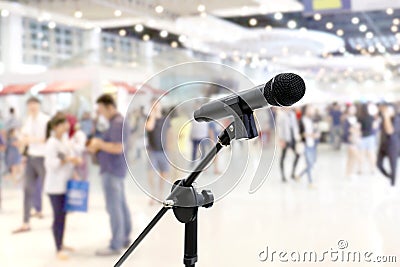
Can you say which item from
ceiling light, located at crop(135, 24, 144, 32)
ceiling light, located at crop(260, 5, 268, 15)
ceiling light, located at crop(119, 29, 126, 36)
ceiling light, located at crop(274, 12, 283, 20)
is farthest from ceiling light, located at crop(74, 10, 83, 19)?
ceiling light, located at crop(274, 12, 283, 20)

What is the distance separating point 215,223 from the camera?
452cm

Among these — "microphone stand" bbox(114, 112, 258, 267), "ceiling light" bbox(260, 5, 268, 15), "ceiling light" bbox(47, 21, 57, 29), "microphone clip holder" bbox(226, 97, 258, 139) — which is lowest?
"microphone stand" bbox(114, 112, 258, 267)

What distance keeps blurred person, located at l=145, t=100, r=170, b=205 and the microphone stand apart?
4cm

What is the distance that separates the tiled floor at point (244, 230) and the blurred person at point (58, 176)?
0.18 metres

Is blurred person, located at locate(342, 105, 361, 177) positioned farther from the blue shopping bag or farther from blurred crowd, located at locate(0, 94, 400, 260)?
the blue shopping bag

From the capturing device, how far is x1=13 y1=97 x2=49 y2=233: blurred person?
13.8 ft

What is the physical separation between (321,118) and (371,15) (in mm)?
3025

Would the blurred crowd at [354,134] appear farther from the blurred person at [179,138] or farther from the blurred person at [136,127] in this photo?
the blurred person at [179,138]

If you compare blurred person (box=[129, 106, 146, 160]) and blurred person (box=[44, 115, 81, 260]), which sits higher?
blurred person (box=[129, 106, 146, 160])

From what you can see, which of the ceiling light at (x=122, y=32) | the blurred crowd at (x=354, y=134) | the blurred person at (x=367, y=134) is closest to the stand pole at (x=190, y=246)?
the blurred crowd at (x=354, y=134)

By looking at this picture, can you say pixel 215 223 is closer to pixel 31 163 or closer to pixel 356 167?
pixel 31 163

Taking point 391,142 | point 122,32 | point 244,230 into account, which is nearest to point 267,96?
point 244,230

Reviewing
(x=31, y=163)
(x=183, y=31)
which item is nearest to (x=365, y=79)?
(x=183, y=31)

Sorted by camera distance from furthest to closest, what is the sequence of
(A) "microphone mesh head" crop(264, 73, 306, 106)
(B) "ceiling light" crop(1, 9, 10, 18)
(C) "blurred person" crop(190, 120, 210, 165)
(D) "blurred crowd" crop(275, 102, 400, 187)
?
(B) "ceiling light" crop(1, 9, 10, 18)
(D) "blurred crowd" crop(275, 102, 400, 187)
(C) "blurred person" crop(190, 120, 210, 165)
(A) "microphone mesh head" crop(264, 73, 306, 106)
